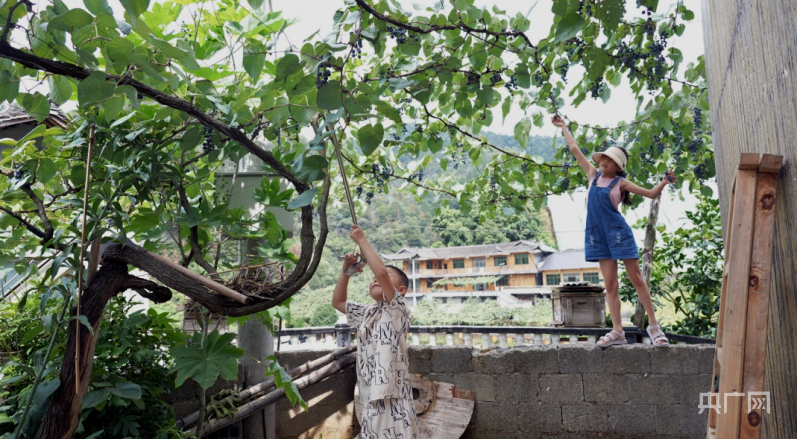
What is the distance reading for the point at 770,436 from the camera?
107 centimetres

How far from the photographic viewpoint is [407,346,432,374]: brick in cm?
392

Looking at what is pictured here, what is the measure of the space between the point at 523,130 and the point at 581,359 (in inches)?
64.1

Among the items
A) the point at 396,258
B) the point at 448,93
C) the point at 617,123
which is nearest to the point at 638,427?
the point at 617,123

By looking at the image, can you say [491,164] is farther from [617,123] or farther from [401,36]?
[401,36]

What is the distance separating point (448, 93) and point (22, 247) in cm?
205

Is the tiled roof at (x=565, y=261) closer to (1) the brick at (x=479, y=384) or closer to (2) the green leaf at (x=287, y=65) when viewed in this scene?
(1) the brick at (x=479, y=384)

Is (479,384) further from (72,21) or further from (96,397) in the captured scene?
(72,21)

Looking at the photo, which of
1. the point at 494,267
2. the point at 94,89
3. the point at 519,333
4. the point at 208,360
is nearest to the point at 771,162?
the point at 94,89

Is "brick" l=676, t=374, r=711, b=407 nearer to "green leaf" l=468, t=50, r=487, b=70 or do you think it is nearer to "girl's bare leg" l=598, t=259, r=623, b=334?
"girl's bare leg" l=598, t=259, r=623, b=334

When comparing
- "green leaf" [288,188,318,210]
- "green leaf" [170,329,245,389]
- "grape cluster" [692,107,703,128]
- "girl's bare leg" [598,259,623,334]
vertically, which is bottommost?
"green leaf" [170,329,245,389]

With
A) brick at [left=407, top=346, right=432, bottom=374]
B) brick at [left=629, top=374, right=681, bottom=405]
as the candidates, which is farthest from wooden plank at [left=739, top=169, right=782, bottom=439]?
brick at [left=407, top=346, right=432, bottom=374]

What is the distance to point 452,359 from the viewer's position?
3.87 meters

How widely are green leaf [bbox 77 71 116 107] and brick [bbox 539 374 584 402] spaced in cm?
323

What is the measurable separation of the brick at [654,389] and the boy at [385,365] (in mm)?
1920
